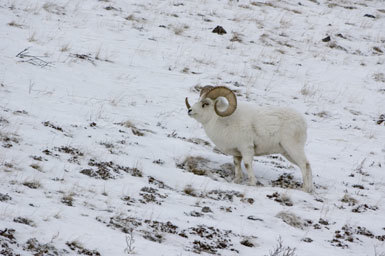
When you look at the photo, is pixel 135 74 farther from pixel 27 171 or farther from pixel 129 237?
pixel 129 237

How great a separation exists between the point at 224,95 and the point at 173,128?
2.74m

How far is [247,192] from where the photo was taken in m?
9.34

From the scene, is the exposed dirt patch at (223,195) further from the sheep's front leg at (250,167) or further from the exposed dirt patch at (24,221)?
the exposed dirt patch at (24,221)

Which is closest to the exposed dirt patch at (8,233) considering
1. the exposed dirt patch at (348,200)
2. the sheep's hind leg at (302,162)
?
the sheep's hind leg at (302,162)

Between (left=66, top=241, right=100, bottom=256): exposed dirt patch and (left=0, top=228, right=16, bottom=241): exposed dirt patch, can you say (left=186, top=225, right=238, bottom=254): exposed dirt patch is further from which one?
(left=0, top=228, right=16, bottom=241): exposed dirt patch

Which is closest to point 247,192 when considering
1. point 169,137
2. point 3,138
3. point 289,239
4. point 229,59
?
point 289,239

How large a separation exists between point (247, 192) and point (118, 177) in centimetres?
224

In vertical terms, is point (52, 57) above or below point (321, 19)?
below

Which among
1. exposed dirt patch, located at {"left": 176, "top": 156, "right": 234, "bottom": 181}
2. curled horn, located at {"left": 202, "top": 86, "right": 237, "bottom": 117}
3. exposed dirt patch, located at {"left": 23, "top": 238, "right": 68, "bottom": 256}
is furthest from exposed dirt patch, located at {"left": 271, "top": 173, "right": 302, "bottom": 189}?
exposed dirt patch, located at {"left": 23, "top": 238, "right": 68, "bottom": 256}

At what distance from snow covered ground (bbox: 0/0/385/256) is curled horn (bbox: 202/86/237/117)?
1.18m

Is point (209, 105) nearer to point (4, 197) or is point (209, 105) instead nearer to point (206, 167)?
point (206, 167)

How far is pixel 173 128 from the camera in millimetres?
13062

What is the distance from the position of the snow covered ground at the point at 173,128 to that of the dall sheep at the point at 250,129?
0.54 m

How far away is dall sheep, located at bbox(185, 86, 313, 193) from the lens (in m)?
10.4
